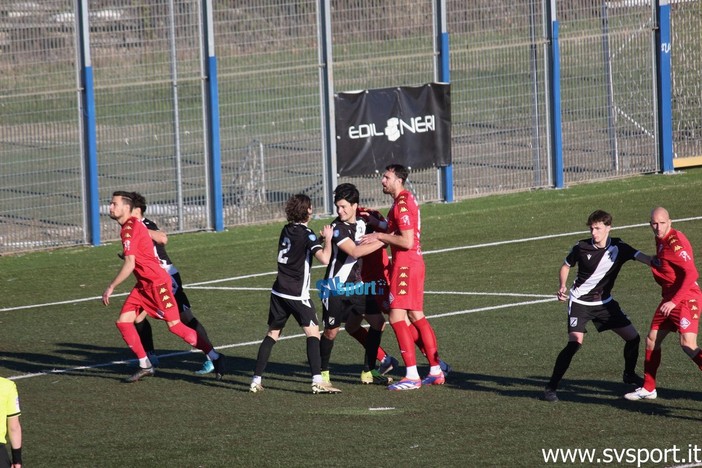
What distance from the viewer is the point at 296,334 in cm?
1519

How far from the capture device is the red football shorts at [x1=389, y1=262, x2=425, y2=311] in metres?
12.2

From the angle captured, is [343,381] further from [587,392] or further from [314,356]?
[587,392]

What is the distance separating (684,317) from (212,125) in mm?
13177

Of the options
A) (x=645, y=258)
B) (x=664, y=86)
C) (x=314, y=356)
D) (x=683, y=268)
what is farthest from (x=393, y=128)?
(x=683, y=268)

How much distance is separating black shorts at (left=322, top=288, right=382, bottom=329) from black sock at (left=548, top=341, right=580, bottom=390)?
6.44ft

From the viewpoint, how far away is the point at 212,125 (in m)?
22.9

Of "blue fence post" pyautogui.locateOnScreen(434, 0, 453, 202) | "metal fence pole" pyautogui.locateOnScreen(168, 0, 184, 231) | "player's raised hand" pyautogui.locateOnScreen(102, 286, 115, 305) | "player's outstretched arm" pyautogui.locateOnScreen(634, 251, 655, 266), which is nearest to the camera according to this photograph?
"player's outstretched arm" pyautogui.locateOnScreen(634, 251, 655, 266)

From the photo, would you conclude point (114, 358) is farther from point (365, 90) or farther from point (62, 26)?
point (365, 90)

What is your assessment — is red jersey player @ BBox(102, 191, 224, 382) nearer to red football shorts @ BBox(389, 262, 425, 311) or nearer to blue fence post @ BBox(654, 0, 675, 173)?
red football shorts @ BBox(389, 262, 425, 311)

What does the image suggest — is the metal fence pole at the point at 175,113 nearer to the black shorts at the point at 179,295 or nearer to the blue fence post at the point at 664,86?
the black shorts at the point at 179,295

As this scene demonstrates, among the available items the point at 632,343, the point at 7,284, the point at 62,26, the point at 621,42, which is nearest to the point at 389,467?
the point at 632,343

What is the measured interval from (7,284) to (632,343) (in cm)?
1031

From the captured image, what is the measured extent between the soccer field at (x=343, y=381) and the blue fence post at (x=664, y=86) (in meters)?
6.36

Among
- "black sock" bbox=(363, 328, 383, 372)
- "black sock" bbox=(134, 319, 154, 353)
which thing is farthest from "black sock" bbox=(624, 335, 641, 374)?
"black sock" bbox=(134, 319, 154, 353)
